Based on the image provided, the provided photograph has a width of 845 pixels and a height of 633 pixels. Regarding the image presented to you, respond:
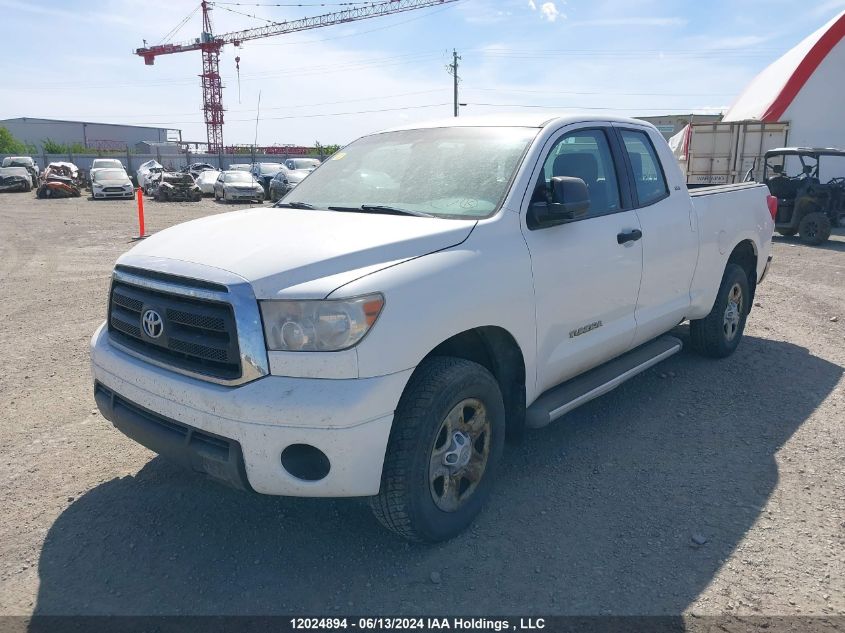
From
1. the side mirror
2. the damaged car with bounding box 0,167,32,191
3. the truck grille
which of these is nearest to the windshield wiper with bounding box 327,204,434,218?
the side mirror

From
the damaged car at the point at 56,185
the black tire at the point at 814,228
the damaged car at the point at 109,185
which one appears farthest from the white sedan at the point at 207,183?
the black tire at the point at 814,228

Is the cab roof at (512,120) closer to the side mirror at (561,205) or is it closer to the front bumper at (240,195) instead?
the side mirror at (561,205)

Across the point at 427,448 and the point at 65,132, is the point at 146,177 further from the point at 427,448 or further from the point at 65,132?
the point at 65,132

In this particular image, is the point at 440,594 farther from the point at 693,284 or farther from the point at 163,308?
the point at 693,284

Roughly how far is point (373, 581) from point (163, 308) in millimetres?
1551

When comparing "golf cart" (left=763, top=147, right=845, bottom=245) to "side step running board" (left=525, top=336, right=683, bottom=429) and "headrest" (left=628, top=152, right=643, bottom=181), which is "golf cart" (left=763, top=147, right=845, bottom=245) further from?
"side step running board" (left=525, top=336, right=683, bottom=429)

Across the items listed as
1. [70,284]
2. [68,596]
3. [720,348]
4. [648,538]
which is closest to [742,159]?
[720,348]

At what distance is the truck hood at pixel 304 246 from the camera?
9.15 feet

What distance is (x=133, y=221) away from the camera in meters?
20.2

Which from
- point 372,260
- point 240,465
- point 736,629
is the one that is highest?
point 372,260

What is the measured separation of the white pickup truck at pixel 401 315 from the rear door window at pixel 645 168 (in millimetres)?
40

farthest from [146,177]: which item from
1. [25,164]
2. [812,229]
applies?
[812,229]

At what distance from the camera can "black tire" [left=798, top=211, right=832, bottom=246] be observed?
1377cm

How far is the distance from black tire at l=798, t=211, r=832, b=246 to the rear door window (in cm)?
1092
